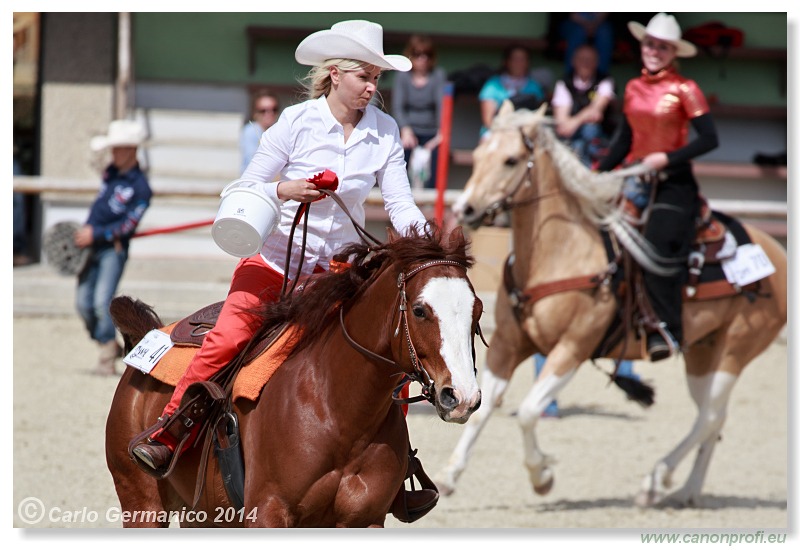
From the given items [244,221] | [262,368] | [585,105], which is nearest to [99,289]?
[585,105]

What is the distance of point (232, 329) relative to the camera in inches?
153

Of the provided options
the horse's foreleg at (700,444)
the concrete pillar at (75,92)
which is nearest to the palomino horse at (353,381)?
the horse's foreleg at (700,444)

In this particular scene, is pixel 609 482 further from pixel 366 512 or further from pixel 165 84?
pixel 165 84

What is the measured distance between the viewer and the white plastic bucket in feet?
11.9

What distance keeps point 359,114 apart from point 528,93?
717 centimetres

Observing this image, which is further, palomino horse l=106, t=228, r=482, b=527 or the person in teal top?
the person in teal top

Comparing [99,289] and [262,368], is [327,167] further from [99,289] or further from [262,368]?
[99,289]

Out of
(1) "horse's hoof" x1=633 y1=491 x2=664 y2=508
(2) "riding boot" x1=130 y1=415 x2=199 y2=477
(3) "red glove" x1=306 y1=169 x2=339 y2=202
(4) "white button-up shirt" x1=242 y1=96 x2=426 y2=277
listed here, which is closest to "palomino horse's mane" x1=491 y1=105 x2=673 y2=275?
(1) "horse's hoof" x1=633 y1=491 x2=664 y2=508

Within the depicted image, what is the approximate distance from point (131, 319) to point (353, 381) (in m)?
1.49

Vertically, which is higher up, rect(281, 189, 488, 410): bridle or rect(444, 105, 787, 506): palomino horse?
rect(281, 189, 488, 410): bridle

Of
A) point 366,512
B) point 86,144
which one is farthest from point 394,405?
point 86,144

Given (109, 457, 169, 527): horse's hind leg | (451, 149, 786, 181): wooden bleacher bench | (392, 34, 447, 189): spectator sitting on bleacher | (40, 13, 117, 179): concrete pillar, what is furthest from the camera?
(40, 13, 117, 179): concrete pillar

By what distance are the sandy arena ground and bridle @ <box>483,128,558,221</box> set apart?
65.6 inches

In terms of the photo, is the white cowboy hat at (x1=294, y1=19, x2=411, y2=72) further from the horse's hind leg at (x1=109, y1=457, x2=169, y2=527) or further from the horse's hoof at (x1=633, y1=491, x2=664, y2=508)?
the horse's hoof at (x1=633, y1=491, x2=664, y2=508)
